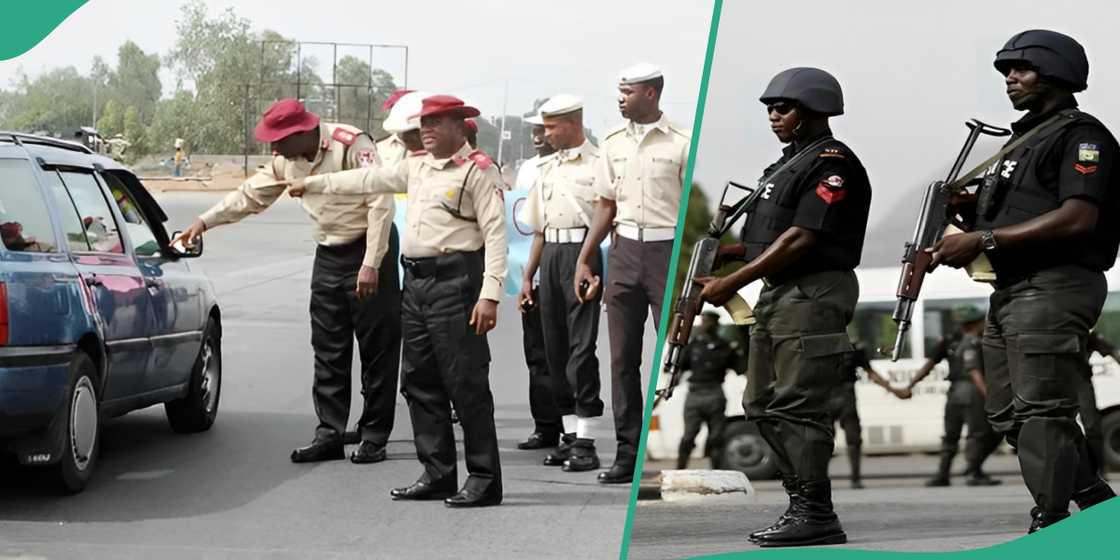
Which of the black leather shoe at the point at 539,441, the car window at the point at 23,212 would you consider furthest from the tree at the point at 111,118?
the car window at the point at 23,212

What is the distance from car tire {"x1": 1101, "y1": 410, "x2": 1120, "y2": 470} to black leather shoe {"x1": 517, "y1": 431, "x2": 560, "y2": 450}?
3.01m

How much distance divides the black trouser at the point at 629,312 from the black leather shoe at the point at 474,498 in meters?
0.82

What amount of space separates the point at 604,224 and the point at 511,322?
7.44m

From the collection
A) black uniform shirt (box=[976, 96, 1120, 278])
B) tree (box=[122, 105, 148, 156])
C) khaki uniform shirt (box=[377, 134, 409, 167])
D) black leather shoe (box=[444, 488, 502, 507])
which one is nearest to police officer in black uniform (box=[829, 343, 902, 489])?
black leather shoe (box=[444, 488, 502, 507])

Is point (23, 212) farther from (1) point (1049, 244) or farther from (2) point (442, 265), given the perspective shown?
(1) point (1049, 244)

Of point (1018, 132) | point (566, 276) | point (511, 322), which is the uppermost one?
point (1018, 132)

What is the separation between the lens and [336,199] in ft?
28.5

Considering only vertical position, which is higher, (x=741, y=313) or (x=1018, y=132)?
(x=1018, y=132)

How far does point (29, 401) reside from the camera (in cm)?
707

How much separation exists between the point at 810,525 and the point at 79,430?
3394mm

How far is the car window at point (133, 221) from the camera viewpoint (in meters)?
8.75

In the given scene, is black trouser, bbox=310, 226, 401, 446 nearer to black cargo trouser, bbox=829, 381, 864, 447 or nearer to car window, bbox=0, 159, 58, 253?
car window, bbox=0, 159, 58, 253

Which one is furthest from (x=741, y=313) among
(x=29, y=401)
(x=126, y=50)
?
(x=126, y=50)

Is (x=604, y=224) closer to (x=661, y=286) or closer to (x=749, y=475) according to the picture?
(x=661, y=286)
